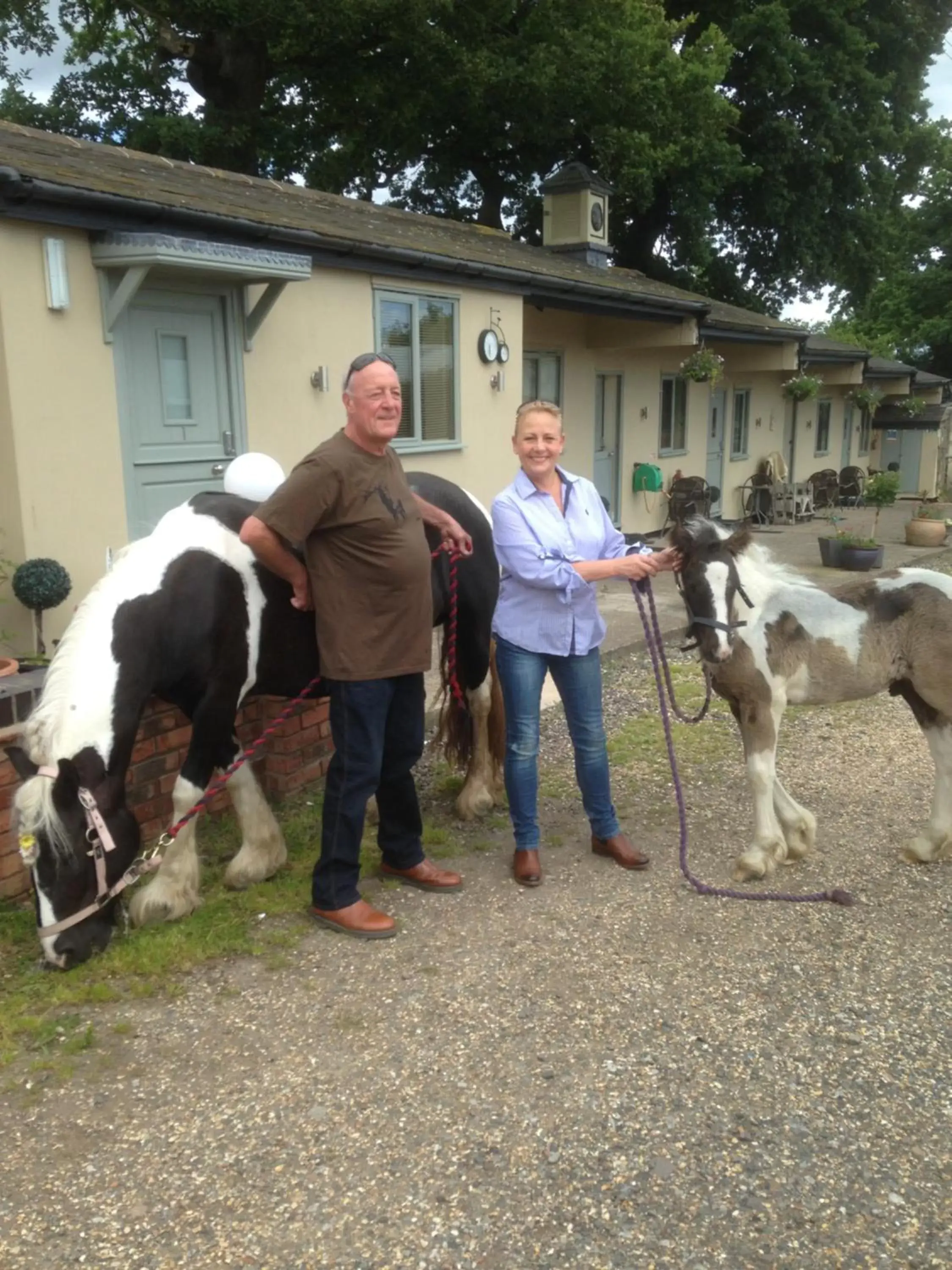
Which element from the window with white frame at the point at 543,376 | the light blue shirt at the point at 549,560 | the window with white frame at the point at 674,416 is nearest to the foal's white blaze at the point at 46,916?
the light blue shirt at the point at 549,560

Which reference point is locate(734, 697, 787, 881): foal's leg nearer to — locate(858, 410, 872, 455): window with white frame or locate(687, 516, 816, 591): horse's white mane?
locate(687, 516, 816, 591): horse's white mane

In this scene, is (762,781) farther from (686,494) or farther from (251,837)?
(686,494)

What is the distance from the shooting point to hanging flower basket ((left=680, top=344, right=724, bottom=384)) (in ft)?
42.9

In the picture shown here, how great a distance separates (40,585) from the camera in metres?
4.97

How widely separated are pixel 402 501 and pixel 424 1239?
2196 millimetres

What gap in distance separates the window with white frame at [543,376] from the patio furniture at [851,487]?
9906mm

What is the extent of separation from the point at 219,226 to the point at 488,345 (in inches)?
139

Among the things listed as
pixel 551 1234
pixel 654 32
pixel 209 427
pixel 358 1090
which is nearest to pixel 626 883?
pixel 358 1090

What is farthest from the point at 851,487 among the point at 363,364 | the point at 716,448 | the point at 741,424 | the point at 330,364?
the point at 363,364

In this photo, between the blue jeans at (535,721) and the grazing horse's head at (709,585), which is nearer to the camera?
the grazing horse's head at (709,585)

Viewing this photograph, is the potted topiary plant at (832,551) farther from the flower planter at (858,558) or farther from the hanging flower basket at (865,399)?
the hanging flower basket at (865,399)

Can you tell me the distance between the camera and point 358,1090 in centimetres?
272

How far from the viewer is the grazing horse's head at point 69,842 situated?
2.89m

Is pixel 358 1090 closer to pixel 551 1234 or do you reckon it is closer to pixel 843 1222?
pixel 551 1234
